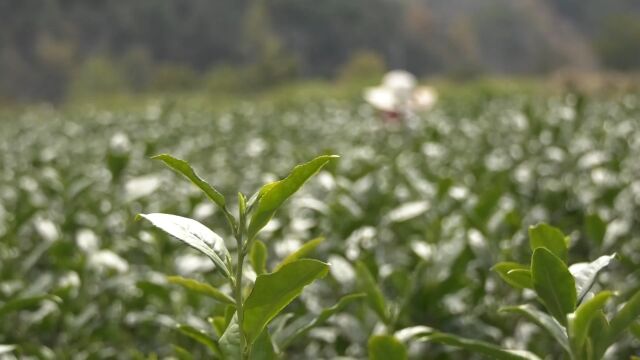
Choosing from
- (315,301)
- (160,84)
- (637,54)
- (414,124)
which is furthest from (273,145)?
(637,54)

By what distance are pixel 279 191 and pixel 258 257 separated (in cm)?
35

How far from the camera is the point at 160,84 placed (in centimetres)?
5122

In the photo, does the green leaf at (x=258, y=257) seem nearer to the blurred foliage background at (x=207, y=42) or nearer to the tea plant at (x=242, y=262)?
the tea plant at (x=242, y=262)

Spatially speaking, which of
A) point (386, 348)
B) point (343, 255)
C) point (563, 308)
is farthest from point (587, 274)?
point (343, 255)

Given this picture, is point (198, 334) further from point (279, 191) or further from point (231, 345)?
point (279, 191)

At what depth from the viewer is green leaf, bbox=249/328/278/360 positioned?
1.14 metres

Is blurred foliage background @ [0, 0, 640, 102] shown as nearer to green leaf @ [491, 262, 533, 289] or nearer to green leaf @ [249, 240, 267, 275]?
green leaf @ [249, 240, 267, 275]

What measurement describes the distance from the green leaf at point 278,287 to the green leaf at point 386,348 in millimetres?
146

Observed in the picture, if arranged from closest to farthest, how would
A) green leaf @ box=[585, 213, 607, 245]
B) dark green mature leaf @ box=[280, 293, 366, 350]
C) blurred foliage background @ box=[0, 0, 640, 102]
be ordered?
dark green mature leaf @ box=[280, 293, 366, 350], green leaf @ box=[585, 213, 607, 245], blurred foliage background @ box=[0, 0, 640, 102]

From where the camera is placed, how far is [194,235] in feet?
3.51

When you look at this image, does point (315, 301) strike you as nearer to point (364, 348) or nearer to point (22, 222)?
point (364, 348)

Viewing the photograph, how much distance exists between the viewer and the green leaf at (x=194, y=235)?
1.03m

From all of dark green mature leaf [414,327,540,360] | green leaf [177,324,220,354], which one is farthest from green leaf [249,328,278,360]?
dark green mature leaf [414,327,540,360]

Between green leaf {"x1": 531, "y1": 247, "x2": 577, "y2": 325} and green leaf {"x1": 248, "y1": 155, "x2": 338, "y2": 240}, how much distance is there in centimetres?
28
